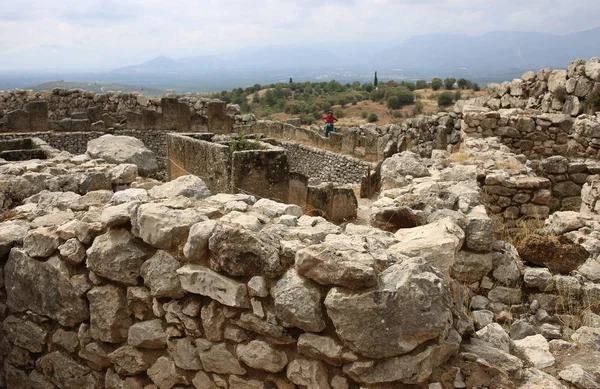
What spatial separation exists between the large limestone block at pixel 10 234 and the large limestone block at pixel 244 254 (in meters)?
1.80

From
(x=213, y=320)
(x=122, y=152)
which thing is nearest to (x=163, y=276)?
(x=213, y=320)

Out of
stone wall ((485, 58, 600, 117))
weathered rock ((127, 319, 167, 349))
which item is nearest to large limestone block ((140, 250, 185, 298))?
weathered rock ((127, 319, 167, 349))

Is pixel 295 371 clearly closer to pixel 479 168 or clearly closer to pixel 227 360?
pixel 227 360

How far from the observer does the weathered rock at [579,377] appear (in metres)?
2.87

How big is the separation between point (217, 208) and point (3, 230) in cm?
171

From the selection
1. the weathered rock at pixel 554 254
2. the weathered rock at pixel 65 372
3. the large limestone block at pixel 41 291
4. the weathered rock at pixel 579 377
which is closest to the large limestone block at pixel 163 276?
the large limestone block at pixel 41 291

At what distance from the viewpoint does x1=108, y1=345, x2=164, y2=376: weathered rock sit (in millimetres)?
3479

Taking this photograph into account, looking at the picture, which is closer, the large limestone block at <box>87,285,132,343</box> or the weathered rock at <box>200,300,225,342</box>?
the weathered rock at <box>200,300,225,342</box>

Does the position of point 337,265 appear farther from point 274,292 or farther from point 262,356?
point 262,356

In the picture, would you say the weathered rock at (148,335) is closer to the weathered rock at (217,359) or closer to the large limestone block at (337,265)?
the weathered rock at (217,359)

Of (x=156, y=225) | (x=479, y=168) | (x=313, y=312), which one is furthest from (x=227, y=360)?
(x=479, y=168)

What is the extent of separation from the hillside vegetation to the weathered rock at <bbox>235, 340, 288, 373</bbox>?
1225 inches

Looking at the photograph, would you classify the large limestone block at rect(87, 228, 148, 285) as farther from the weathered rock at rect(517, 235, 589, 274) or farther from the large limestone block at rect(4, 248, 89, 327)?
the weathered rock at rect(517, 235, 589, 274)

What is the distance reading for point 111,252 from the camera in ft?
11.1
